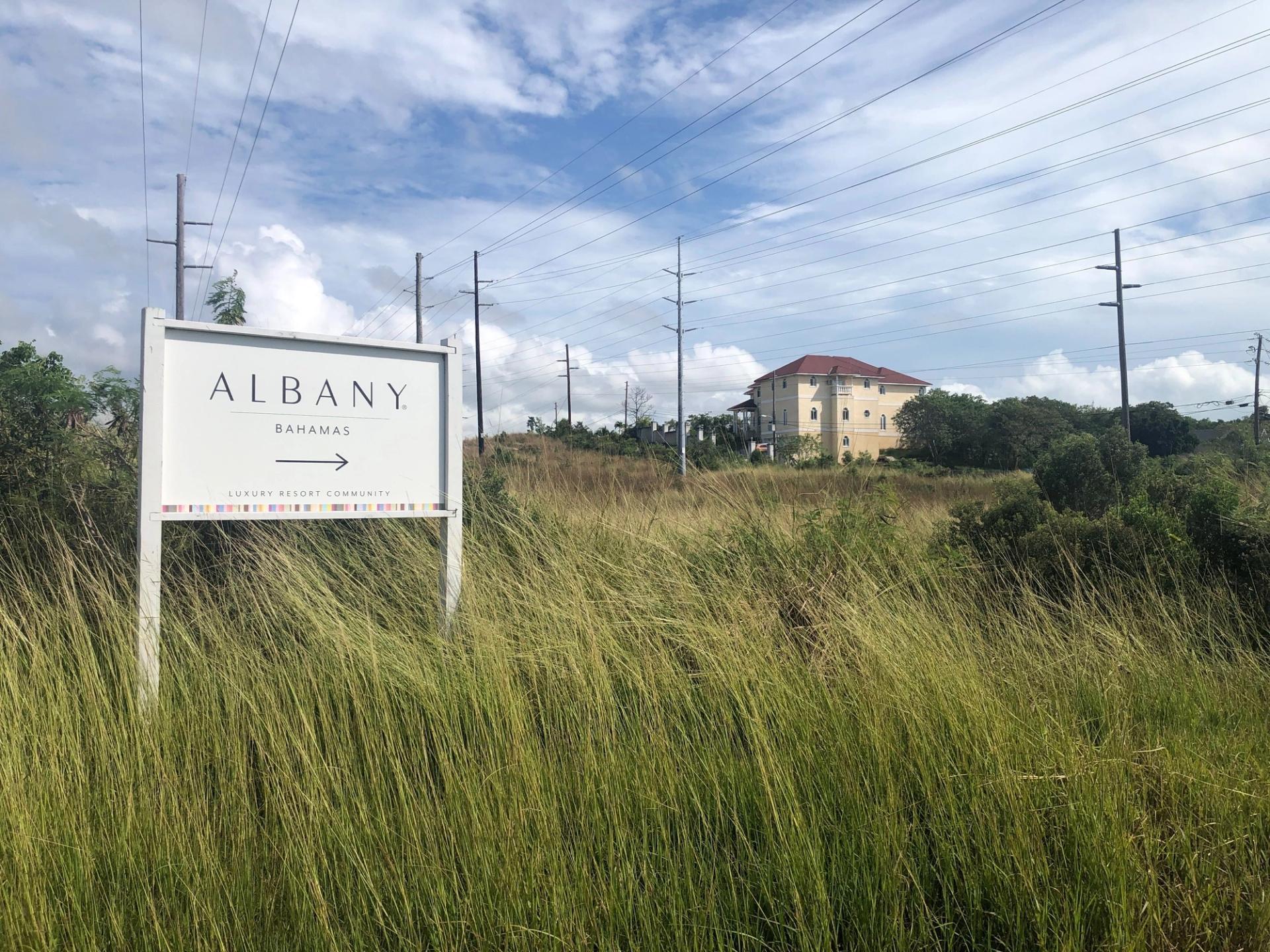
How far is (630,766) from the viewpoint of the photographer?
9.98 ft

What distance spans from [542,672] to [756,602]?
1.37 meters

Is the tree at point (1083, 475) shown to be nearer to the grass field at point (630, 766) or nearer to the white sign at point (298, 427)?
the grass field at point (630, 766)

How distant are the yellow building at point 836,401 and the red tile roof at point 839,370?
7cm

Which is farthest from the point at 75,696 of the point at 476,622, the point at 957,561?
the point at 957,561

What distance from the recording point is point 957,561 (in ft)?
20.5

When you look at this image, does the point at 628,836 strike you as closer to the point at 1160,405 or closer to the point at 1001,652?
the point at 1001,652

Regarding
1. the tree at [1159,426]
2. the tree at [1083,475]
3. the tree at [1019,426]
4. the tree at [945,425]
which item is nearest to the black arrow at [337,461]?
the tree at [1083,475]

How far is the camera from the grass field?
7.76 ft

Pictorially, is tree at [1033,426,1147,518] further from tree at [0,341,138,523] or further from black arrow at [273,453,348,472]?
tree at [0,341,138,523]

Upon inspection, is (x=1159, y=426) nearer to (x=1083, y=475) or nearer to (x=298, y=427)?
(x=1083, y=475)

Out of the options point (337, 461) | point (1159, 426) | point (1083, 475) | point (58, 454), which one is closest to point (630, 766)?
point (337, 461)

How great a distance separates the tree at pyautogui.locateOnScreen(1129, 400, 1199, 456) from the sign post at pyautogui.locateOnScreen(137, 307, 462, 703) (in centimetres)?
6270

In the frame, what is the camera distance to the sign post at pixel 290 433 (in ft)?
15.5

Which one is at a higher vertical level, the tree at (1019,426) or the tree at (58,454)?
the tree at (1019,426)
